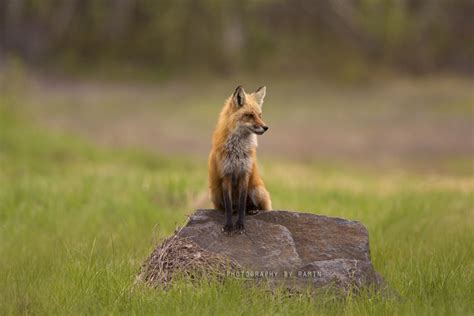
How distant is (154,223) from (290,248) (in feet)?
13.8

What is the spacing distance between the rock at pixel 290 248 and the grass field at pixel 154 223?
0.91 feet

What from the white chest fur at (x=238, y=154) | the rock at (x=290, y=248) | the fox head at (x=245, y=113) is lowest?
the rock at (x=290, y=248)

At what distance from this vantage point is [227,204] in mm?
7473

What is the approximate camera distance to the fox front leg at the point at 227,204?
24.5 feet

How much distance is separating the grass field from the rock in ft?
0.91

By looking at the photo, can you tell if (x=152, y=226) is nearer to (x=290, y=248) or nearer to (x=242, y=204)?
(x=242, y=204)

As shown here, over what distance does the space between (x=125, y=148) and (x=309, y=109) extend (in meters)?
9.89

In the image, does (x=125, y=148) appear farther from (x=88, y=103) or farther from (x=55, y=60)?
(x=55, y=60)

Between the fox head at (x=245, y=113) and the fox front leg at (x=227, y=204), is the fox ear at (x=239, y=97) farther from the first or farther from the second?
the fox front leg at (x=227, y=204)

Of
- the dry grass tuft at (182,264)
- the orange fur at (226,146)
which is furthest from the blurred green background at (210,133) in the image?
the orange fur at (226,146)

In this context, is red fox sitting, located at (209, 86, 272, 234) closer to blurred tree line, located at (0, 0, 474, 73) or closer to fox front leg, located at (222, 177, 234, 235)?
fox front leg, located at (222, 177, 234, 235)

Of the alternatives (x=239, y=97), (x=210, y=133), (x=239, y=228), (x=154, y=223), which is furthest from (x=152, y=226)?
(x=210, y=133)

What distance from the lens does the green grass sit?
6.61m

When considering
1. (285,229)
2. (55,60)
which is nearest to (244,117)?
(285,229)
